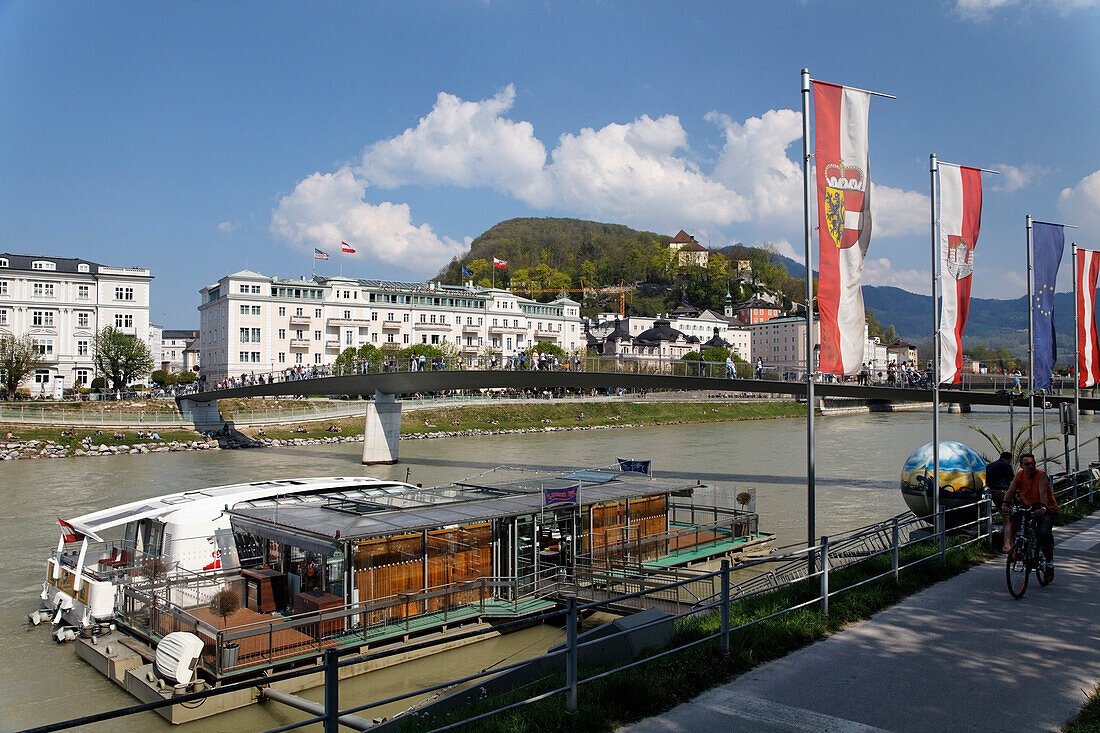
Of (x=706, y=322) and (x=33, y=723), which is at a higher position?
(x=706, y=322)

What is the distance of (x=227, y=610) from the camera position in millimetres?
13391

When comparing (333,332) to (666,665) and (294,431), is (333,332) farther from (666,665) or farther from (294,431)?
(666,665)

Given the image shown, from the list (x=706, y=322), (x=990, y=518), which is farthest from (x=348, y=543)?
(x=706, y=322)

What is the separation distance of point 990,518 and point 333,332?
87.4 metres

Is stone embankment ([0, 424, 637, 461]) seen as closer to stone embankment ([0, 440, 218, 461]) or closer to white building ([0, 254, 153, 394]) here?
stone embankment ([0, 440, 218, 461])

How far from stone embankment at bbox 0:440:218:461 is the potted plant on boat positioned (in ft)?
126

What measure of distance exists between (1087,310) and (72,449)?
50761 millimetres

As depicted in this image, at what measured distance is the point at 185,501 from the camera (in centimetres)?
1691

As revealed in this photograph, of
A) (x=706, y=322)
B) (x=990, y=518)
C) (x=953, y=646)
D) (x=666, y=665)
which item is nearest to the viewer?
(x=666, y=665)

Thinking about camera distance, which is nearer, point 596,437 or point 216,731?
point 216,731

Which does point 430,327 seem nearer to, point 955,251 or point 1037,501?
point 955,251

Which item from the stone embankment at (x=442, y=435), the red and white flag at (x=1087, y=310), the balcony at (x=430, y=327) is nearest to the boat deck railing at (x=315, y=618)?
the red and white flag at (x=1087, y=310)

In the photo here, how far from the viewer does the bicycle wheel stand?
9242mm

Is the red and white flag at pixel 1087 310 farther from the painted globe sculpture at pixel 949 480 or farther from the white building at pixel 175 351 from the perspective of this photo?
the white building at pixel 175 351
